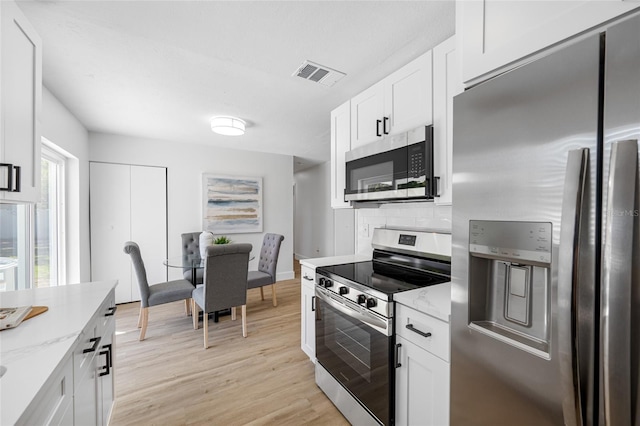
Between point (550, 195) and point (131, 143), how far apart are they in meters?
4.88

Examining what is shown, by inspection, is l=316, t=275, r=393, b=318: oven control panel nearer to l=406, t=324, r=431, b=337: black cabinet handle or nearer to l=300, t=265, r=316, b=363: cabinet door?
l=406, t=324, r=431, b=337: black cabinet handle

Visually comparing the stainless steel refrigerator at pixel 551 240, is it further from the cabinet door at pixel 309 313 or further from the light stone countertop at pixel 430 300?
the cabinet door at pixel 309 313

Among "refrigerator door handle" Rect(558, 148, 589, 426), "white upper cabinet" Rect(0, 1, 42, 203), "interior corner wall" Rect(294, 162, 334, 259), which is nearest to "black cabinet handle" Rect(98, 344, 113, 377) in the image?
"white upper cabinet" Rect(0, 1, 42, 203)

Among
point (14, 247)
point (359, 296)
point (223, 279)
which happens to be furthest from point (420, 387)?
point (14, 247)

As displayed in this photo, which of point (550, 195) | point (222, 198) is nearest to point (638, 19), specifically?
point (550, 195)

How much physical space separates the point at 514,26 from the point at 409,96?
863mm

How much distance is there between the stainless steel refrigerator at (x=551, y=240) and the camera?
2.10 feet

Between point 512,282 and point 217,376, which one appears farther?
point 217,376

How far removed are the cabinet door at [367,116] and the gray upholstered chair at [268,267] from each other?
6.72ft

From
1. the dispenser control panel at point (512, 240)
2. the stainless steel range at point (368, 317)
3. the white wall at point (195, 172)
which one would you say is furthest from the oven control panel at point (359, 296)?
the white wall at point (195, 172)

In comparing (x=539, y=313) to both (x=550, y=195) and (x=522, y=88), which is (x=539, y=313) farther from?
(x=522, y=88)

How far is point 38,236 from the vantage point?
263 cm

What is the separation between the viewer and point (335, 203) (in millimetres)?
2561

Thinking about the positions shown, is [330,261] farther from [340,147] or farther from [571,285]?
[571,285]
